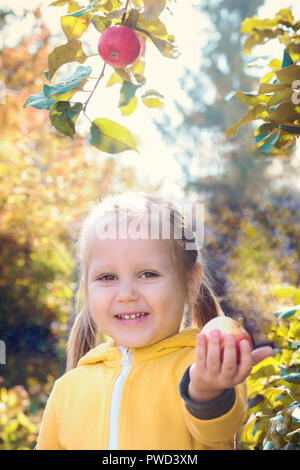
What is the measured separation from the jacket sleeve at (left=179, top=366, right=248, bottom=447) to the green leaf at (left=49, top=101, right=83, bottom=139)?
0.59m

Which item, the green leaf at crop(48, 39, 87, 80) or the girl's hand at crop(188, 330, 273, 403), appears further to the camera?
the green leaf at crop(48, 39, 87, 80)

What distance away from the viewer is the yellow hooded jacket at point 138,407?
102cm

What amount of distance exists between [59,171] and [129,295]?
239 inches

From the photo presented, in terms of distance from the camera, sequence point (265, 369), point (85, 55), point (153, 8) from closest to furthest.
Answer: point (153, 8) → point (85, 55) → point (265, 369)

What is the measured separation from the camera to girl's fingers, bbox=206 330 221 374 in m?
0.89

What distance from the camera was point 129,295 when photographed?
1.20 meters

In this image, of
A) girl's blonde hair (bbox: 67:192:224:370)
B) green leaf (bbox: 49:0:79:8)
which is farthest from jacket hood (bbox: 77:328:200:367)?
green leaf (bbox: 49:0:79:8)

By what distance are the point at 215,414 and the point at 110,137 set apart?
63cm

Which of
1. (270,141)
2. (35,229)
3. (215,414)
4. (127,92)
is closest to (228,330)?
(215,414)

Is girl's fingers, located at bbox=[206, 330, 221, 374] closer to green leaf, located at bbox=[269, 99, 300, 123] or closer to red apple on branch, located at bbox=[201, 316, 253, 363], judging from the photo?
red apple on branch, located at bbox=[201, 316, 253, 363]

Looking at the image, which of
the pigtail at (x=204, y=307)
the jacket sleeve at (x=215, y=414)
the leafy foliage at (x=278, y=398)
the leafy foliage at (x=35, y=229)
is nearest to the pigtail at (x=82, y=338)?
the pigtail at (x=204, y=307)

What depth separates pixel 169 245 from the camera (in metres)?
1.31

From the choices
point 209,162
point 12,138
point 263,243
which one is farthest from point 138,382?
point 209,162

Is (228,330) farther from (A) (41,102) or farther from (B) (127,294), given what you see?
(A) (41,102)
